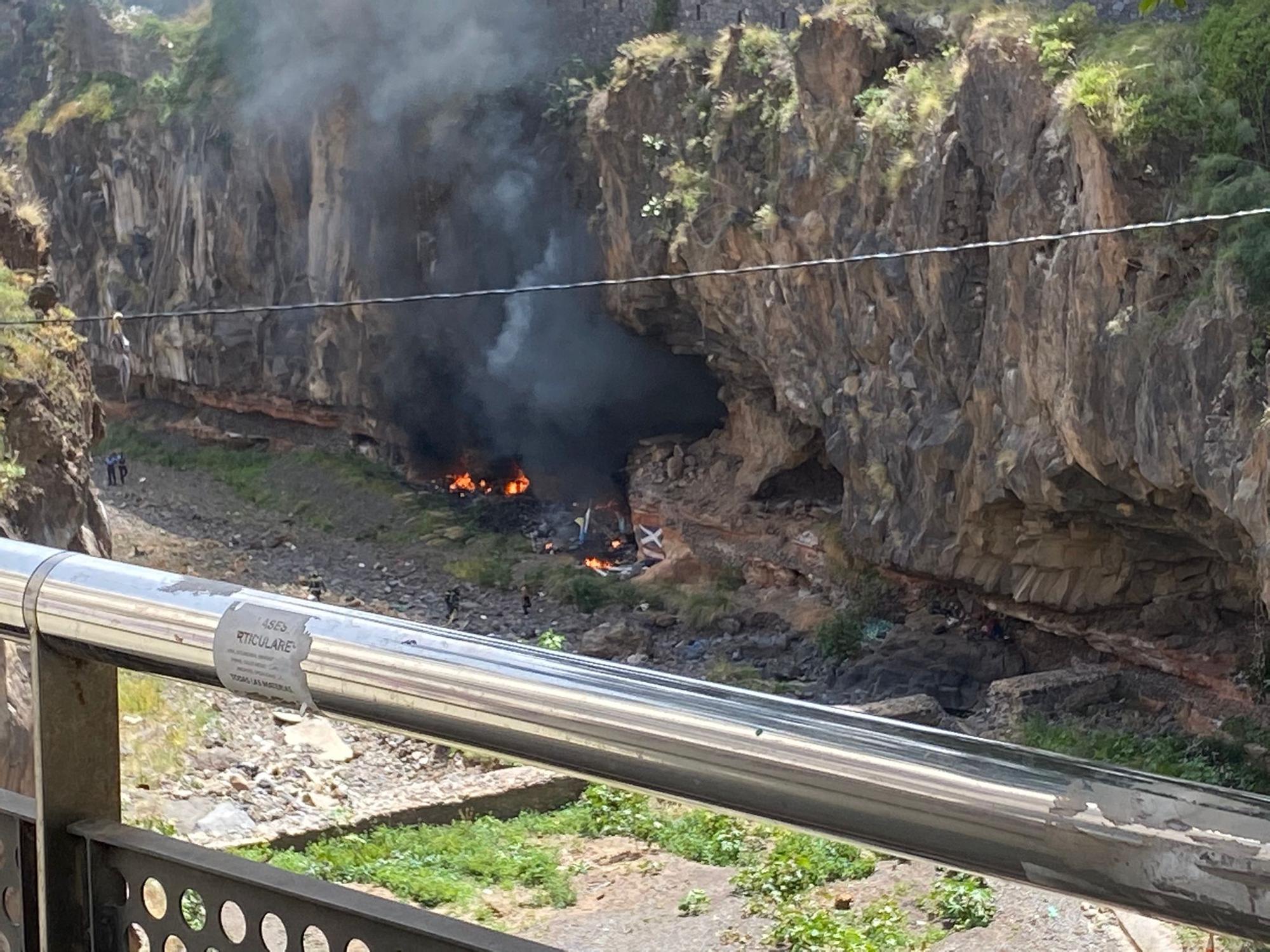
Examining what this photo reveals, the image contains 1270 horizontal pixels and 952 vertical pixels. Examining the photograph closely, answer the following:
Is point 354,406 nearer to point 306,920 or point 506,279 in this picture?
point 506,279

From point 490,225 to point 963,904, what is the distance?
17.4m

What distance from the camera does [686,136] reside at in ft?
60.0

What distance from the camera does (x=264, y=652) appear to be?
52.7 inches

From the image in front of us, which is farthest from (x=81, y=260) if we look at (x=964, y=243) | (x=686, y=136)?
(x=964, y=243)

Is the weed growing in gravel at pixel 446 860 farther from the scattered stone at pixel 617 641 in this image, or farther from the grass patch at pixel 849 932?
the scattered stone at pixel 617 641

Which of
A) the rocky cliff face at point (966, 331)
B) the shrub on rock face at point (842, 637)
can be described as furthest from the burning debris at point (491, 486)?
the shrub on rock face at point (842, 637)

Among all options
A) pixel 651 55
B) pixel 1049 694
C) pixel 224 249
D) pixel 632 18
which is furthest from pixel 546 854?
pixel 224 249

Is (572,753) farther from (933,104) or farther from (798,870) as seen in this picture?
(933,104)

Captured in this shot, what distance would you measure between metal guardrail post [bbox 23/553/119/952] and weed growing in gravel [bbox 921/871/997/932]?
5.96 m

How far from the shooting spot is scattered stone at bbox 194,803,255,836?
8961mm

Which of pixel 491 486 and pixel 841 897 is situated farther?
pixel 491 486

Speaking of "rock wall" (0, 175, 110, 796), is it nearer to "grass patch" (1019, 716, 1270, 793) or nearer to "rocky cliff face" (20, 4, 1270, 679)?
"grass patch" (1019, 716, 1270, 793)

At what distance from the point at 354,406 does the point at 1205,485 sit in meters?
17.4

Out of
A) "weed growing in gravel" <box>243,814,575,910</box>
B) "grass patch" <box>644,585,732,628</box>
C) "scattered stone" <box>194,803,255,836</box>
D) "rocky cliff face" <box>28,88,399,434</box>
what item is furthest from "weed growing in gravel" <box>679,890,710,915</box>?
"rocky cliff face" <box>28,88,399,434</box>
